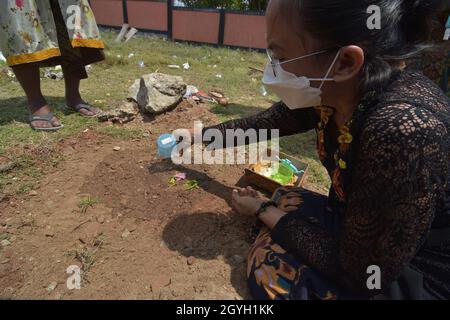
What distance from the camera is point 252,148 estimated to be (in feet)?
10.4

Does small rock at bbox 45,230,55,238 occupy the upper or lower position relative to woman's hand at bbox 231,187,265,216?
lower

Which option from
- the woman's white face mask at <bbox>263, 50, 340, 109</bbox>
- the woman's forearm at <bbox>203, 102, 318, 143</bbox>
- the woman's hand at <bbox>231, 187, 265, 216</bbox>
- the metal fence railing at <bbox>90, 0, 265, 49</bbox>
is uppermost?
the woman's white face mask at <bbox>263, 50, 340, 109</bbox>

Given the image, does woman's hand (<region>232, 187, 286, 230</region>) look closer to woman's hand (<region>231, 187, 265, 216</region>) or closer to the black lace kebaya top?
woman's hand (<region>231, 187, 265, 216</region>)

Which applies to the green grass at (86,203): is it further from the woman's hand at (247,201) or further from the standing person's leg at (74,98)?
the standing person's leg at (74,98)

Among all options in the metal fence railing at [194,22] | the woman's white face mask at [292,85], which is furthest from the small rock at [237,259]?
the metal fence railing at [194,22]

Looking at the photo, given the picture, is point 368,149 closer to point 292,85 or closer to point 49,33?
point 292,85

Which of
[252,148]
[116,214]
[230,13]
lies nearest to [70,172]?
[116,214]

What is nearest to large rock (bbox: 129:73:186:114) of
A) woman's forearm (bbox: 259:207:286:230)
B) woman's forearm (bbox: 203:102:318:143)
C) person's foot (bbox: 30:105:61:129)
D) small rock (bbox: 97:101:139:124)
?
small rock (bbox: 97:101:139:124)

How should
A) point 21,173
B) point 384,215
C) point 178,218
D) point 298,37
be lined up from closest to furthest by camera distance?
point 384,215
point 298,37
point 178,218
point 21,173

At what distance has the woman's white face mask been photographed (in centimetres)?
130

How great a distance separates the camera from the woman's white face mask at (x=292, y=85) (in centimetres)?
130

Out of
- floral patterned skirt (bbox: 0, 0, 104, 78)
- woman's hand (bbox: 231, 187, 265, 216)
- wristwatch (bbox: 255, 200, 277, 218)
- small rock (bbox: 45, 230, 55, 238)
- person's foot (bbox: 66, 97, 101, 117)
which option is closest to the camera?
wristwatch (bbox: 255, 200, 277, 218)

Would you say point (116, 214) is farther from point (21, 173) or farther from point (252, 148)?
point (252, 148)
